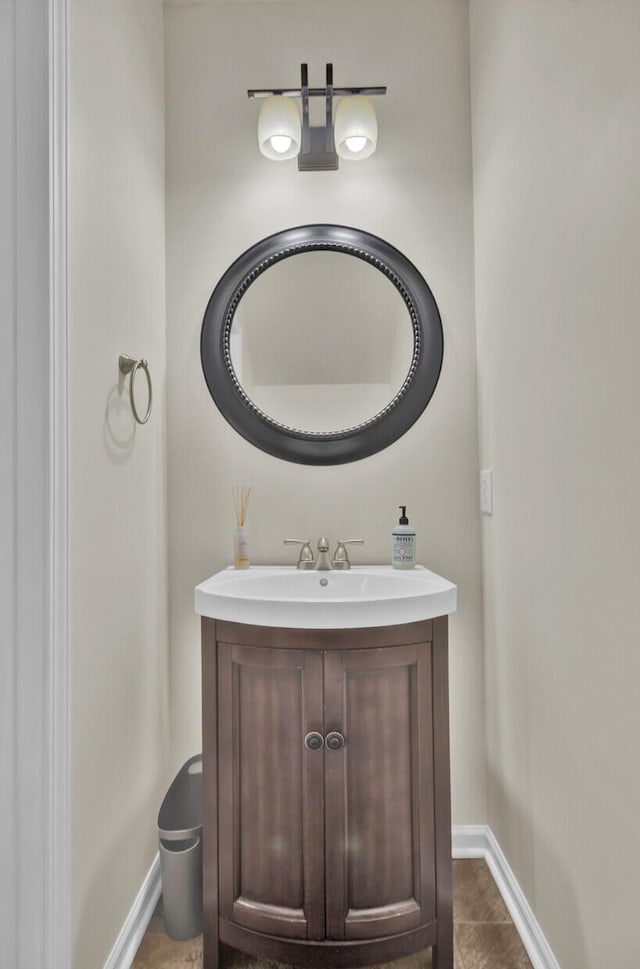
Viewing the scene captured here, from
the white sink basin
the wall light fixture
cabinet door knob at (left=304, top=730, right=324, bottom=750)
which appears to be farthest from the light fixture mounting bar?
cabinet door knob at (left=304, top=730, right=324, bottom=750)

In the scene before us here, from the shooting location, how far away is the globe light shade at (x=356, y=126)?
1684mm

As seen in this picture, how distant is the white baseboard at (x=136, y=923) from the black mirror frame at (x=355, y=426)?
46.8 inches

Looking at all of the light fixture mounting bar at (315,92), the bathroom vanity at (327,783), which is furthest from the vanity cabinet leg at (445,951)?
the light fixture mounting bar at (315,92)

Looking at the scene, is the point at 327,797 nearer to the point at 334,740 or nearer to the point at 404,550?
the point at 334,740

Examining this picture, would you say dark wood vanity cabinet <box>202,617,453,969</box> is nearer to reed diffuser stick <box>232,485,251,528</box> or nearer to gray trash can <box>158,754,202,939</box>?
gray trash can <box>158,754,202,939</box>

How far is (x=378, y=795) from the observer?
1.28 meters

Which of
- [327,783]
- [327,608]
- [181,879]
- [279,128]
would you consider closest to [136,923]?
[181,879]

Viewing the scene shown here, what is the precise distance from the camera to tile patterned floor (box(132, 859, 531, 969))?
1.34 m

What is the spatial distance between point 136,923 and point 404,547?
1136mm

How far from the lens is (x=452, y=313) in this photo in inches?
71.8

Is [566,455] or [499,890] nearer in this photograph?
[566,455]

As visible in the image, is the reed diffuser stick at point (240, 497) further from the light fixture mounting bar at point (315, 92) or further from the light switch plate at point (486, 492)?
the light fixture mounting bar at point (315, 92)

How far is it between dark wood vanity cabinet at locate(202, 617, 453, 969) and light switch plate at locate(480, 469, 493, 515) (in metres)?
0.52

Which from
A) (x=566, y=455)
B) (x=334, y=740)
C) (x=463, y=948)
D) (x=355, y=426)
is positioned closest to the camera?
(x=566, y=455)
